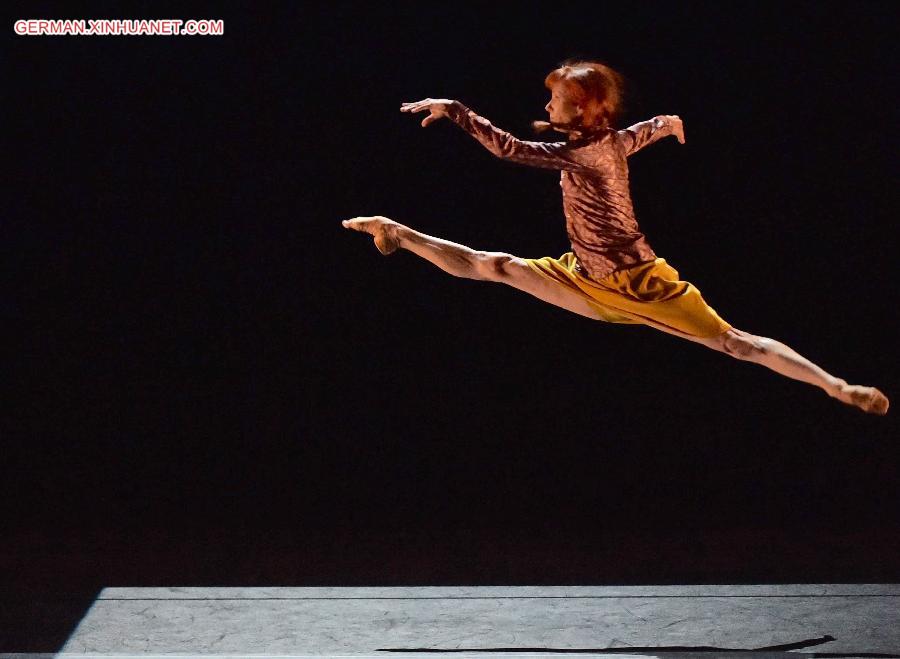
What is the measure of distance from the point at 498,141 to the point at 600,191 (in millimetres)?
393

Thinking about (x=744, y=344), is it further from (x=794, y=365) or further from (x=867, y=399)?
(x=867, y=399)

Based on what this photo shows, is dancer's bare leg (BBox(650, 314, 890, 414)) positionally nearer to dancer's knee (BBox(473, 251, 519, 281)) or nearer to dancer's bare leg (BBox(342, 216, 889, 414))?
dancer's bare leg (BBox(342, 216, 889, 414))

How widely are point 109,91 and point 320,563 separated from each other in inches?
82.9

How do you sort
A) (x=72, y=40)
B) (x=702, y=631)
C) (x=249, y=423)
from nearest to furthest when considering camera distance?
1. (x=702, y=631)
2. (x=72, y=40)
3. (x=249, y=423)

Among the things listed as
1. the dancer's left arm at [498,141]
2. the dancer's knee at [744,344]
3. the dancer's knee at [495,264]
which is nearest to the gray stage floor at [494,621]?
the dancer's knee at [744,344]

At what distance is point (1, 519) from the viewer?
18.9ft

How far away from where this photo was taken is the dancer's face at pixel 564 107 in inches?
163

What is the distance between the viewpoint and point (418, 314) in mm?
5562

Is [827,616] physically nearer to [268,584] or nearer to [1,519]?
[268,584]

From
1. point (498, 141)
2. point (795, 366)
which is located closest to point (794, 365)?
point (795, 366)

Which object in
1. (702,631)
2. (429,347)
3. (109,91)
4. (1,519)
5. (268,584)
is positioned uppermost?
(109,91)

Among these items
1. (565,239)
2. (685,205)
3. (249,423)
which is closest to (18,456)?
(249,423)

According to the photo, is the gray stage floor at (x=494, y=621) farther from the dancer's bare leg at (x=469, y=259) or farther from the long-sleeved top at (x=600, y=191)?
the long-sleeved top at (x=600, y=191)

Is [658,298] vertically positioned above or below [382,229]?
below
